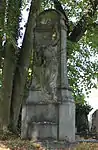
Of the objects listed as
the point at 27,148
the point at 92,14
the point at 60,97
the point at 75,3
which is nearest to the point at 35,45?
the point at 60,97

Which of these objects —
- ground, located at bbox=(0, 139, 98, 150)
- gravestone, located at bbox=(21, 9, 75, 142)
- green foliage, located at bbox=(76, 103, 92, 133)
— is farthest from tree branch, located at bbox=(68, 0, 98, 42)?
green foliage, located at bbox=(76, 103, 92, 133)

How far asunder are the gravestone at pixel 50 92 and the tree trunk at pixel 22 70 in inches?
43.9

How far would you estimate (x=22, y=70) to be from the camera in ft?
42.8

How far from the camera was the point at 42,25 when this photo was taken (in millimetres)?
11492

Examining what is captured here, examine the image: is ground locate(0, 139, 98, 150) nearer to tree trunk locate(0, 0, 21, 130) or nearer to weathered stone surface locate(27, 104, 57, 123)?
weathered stone surface locate(27, 104, 57, 123)

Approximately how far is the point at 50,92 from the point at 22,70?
262 cm

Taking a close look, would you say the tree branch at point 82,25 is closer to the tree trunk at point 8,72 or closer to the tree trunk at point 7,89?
the tree trunk at point 8,72

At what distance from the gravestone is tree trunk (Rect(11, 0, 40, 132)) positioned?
1114mm

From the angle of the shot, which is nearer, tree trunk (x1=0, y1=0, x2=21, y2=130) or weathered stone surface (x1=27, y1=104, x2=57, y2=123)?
weathered stone surface (x1=27, y1=104, x2=57, y2=123)

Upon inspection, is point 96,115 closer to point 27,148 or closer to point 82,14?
point 82,14

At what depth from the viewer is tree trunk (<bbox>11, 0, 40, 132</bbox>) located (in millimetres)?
12508

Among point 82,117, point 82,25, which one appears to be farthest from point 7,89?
point 82,117

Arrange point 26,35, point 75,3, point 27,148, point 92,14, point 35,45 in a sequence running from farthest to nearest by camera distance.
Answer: point 75,3 < point 92,14 < point 26,35 < point 35,45 < point 27,148

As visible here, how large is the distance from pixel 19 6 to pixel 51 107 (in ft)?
15.7
